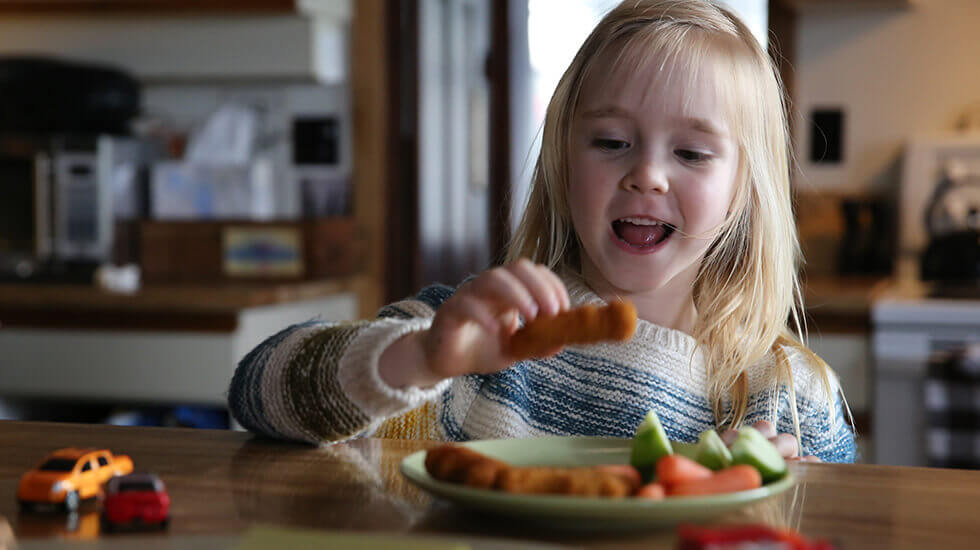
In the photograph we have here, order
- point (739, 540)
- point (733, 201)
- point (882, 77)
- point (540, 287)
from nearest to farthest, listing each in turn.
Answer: point (739, 540) < point (540, 287) < point (733, 201) < point (882, 77)

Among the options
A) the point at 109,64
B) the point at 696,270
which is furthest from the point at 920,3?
the point at 109,64

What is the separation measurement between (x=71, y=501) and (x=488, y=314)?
277 mm

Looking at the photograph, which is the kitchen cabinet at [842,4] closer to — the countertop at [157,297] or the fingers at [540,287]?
the countertop at [157,297]

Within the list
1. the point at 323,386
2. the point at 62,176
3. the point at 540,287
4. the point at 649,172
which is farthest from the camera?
the point at 62,176

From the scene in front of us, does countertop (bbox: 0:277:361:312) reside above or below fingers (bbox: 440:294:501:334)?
below

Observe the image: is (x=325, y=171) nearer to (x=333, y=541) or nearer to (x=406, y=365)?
(x=406, y=365)

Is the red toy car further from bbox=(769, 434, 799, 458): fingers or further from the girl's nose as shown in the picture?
the girl's nose

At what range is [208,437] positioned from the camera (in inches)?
33.6

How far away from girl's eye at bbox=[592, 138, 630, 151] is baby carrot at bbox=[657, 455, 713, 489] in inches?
20.6

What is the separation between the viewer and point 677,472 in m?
0.57

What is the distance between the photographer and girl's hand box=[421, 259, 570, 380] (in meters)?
0.67

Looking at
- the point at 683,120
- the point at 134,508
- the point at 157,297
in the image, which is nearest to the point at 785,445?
the point at 683,120

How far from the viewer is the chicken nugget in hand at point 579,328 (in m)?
0.63

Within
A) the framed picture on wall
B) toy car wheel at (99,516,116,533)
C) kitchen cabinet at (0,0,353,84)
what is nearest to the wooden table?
toy car wheel at (99,516,116,533)
